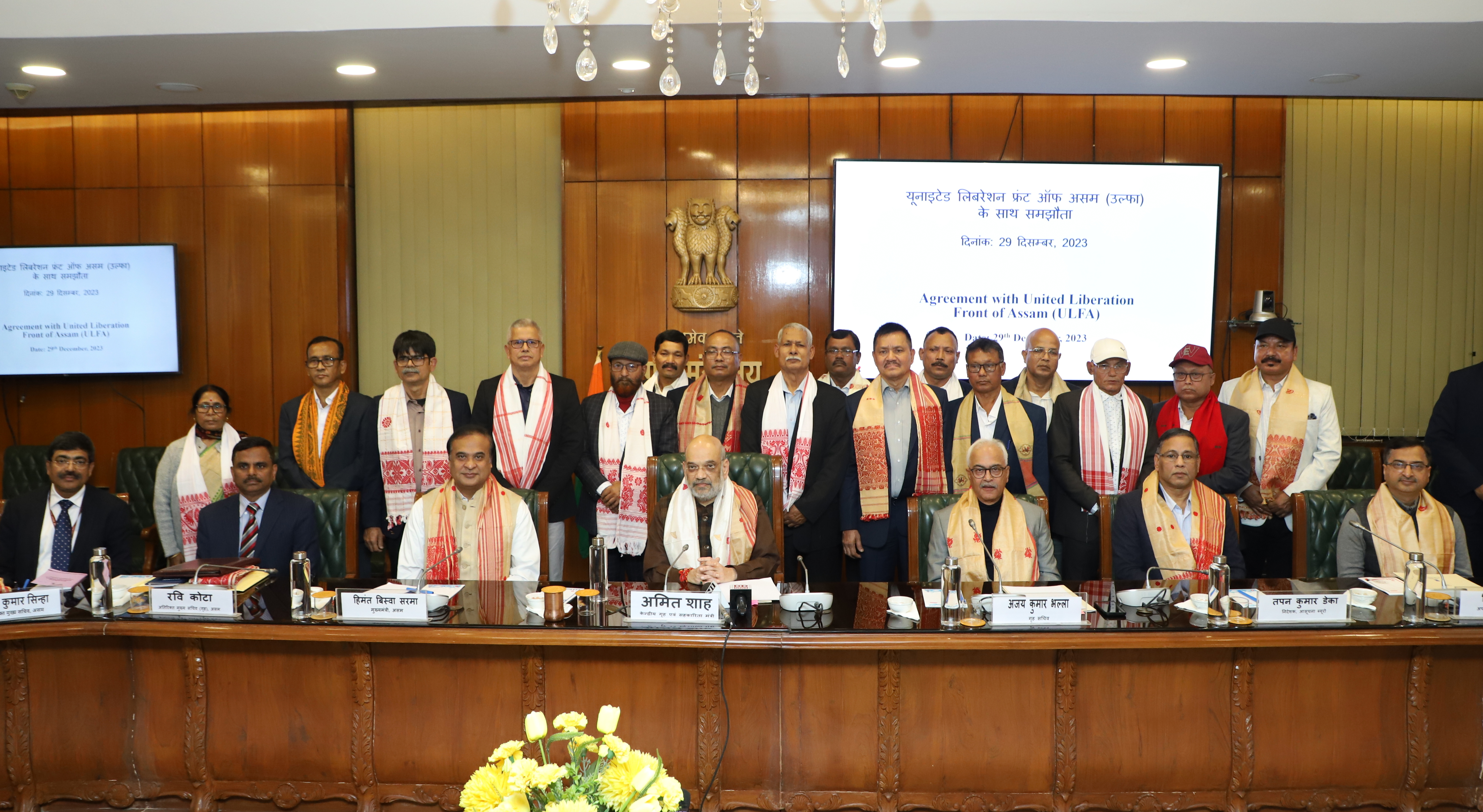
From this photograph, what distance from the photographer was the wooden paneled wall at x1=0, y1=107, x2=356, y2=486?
6.12 m

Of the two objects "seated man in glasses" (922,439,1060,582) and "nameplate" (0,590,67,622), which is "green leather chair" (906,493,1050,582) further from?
"nameplate" (0,590,67,622)

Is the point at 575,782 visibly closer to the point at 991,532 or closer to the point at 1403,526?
the point at 991,532

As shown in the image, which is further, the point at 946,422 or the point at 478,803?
the point at 946,422

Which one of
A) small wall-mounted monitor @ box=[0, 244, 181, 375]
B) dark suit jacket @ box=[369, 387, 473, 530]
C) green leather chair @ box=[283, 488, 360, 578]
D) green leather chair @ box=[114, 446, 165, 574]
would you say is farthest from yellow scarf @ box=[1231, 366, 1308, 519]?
small wall-mounted monitor @ box=[0, 244, 181, 375]

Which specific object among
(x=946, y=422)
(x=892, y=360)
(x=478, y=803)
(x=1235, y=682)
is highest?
(x=892, y=360)

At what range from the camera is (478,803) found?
132cm

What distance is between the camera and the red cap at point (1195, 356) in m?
4.15

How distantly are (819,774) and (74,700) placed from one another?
84.0 inches

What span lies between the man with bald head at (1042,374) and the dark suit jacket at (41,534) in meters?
3.82

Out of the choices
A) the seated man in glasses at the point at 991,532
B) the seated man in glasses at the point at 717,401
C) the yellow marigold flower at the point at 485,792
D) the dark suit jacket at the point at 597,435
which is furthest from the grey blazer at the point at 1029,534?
the yellow marigold flower at the point at 485,792

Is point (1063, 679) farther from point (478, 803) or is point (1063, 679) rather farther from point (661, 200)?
point (661, 200)

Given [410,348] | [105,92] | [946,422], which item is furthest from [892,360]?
[105,92]

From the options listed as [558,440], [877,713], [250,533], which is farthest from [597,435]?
[877,713]

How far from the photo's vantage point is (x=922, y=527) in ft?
11.6
